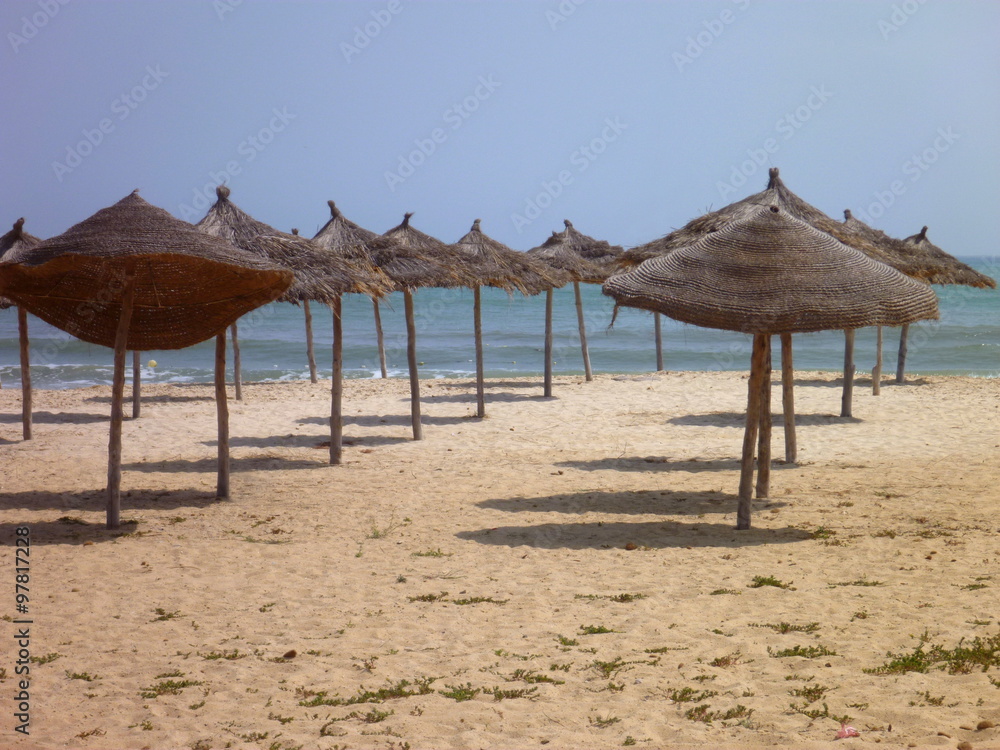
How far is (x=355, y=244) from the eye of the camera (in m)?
12.0

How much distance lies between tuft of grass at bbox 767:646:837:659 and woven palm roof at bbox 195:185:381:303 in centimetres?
661

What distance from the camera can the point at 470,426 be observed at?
1418 centimetres

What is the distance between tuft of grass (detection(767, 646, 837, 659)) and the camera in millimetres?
4730

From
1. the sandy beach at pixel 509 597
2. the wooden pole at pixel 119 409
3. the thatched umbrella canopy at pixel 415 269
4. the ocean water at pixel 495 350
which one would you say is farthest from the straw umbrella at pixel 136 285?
the ocean water at pixel 495 350

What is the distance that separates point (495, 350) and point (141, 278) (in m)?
28.2

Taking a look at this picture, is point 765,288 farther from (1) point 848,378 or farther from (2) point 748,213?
(1) point 848,378

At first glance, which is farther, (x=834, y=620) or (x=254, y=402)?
(x=254, y=402)

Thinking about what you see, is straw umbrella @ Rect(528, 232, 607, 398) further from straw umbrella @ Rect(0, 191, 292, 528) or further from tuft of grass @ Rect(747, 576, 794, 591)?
tuft of grass @ Rect(747, 576, 794, 591)

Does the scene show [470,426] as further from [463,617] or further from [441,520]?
[463,617]

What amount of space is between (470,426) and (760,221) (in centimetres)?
729

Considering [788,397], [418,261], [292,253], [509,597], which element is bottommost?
[509,597]

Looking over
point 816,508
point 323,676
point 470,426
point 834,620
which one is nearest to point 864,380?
point 470,426

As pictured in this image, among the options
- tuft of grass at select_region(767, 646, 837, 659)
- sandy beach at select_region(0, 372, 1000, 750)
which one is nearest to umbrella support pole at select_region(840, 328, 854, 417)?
sandy beach at select_region(0, 372, 1000, 750)

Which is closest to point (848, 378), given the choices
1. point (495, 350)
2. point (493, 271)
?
point (493, 271)
